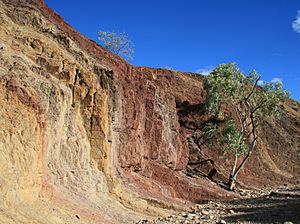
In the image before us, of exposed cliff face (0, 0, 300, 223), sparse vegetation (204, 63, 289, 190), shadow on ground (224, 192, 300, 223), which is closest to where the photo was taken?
exposed cliff face (0, 0, 300, 223)

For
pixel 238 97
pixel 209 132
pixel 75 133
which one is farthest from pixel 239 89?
pixel 75 133

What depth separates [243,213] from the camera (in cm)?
2481

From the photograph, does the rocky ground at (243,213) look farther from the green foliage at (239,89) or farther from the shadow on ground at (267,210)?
the green foliage at (239,89)

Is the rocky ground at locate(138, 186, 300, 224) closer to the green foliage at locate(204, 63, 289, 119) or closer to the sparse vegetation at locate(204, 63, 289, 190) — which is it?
the sparse vegetation at locate(204, 63, 289, 190)

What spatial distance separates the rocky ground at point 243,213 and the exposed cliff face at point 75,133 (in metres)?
1.30

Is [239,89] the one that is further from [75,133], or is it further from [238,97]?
[75,133]

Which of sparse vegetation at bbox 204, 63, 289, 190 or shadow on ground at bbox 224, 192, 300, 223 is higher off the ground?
sparse vegetation at bbox 204, 63, 289, 190

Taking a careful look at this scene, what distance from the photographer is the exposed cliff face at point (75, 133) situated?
45.2 ft

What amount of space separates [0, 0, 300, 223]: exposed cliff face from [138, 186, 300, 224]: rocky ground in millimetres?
1296

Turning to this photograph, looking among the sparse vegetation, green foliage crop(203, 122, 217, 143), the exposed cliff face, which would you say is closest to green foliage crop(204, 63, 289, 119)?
the sparse vegetation

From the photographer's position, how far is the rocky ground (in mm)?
21031

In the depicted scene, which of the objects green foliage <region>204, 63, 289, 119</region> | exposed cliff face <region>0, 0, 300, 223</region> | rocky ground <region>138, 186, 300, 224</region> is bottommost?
rocky ground <region>138, 186, 300, 224</region>

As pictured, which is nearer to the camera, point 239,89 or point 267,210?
point 267,210

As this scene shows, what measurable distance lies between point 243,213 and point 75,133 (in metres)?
11.7
